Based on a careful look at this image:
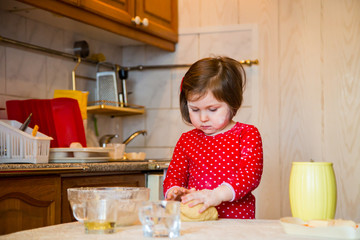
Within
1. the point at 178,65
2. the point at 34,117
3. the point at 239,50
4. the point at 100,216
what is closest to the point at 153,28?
the point at 178,65

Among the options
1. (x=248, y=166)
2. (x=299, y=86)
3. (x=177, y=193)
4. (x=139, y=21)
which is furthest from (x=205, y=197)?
(x=299, y=86)

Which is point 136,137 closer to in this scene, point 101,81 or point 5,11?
point 101,81

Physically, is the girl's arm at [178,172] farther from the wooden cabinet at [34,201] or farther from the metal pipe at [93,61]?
the metal pipe at [93,61]

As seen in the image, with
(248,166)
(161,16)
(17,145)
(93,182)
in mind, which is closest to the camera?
(248,166)

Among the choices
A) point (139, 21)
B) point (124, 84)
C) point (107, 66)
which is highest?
point (139, 21)

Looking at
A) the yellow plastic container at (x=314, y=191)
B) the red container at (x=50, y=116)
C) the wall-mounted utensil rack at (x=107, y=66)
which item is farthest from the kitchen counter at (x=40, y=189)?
the yellow plastic container at (x=314, y=191)

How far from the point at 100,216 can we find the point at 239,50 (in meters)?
2.08

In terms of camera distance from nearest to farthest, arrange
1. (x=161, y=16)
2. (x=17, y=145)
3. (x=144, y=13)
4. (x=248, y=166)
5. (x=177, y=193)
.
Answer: (x=177, y=193), (x=248, y=166), (x=17, y=145), (x=144, y=13), (x=161, y=16)

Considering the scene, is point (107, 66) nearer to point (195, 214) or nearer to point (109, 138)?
→ point (109, 138)

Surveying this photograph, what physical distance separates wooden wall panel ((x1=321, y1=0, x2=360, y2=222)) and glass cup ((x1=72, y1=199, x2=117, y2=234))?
6.44ft

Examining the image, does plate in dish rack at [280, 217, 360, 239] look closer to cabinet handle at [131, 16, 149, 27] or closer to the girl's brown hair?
the girl's brown hair

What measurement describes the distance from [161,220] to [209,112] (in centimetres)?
67

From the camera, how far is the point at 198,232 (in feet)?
2.64

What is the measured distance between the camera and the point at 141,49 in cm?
295
